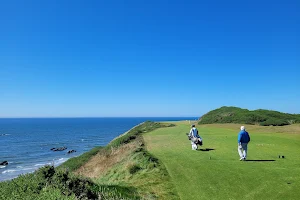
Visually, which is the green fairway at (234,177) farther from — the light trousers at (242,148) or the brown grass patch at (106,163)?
the brown grass patch at (106,163)

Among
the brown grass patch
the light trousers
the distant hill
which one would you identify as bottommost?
the brown grass patch

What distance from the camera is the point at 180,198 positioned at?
11.1 metres

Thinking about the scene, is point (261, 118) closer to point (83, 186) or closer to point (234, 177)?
point (234, 177)

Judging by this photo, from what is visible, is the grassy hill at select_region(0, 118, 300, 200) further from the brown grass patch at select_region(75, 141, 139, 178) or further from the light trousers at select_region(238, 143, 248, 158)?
the brown grass patch at select_region(75, 141, 139, 178)

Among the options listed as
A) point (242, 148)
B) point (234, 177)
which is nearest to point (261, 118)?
point (242, 148)

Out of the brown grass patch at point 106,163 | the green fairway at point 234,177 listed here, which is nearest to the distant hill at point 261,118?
the brown grass patch at point 106,163

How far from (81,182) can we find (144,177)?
478cm

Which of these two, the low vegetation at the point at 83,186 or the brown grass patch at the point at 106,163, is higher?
the low vegetation at the point at 83,186

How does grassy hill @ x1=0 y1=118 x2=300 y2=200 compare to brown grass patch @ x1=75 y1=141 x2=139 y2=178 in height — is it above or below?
above

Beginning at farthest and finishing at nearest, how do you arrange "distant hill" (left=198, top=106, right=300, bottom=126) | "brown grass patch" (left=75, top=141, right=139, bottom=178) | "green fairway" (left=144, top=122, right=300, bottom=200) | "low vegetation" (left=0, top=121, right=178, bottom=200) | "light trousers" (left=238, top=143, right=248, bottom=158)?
"distant hill" (left=198, top=106, right=300, bottom=126) < "brown grass patch" (left=75, top=141, right=139, bottom=178) < "light trousers" (left=238, top=143, right=248, bottom=158) < "green fairway" (left=144, top=122, right=300, bottom=200) < "low vegetation" (left=0, top=121, right=178, bottom=200)

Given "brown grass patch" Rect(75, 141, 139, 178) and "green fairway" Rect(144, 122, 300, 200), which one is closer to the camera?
"green fairway" Rect(144, 122, 300, 200)

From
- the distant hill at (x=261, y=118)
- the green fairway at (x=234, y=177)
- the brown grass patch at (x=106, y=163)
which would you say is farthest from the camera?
the distant hill at (x=261, y=118)

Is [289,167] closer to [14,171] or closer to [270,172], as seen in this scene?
[270,172]

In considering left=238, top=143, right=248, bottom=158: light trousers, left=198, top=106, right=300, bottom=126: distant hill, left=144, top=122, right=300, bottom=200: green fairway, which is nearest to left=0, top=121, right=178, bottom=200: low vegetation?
left=144, top=122, right=300, bottom=200: green fairway
